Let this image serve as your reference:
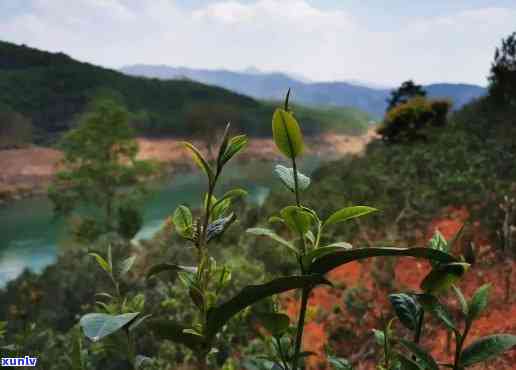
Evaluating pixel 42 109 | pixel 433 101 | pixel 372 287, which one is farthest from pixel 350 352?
pixel 42 109

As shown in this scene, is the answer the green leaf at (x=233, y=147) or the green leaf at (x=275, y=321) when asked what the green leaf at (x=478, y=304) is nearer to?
the green leaf at (x=275, y=321)

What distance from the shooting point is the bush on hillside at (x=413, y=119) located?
14.6 meters

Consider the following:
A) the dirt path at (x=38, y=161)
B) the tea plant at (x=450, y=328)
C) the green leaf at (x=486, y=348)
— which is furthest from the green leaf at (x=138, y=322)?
the dirt path at (x=38, y=161)

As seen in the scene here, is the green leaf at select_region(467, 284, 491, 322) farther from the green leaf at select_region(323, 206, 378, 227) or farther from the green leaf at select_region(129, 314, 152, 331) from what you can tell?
the green leaf at select_region(129, 314, 152, 331)

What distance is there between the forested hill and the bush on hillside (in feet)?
75.4

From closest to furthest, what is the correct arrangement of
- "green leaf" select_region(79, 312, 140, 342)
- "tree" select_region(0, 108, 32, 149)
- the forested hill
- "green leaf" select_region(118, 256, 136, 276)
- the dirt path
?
"green leaf" select_region(79, 312, 140, 342)
"green leaf" select_region(118, 256, 136, 276)
the dirt path
"tree" select_region(0, 108, 32, 149)
the forested hill

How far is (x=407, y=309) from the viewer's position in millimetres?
782

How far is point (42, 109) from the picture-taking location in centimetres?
4578

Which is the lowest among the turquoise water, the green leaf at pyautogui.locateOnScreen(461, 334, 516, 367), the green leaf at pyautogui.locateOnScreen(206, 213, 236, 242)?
the turquoise water

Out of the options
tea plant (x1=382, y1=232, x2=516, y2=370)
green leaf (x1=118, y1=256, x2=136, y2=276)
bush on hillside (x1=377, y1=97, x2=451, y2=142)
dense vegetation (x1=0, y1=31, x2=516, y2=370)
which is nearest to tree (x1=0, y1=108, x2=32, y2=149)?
dense vegetation (x1=0, y1=31, x2=516, y2=370)

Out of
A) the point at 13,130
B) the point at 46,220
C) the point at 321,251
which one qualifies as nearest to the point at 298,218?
the point at 321,251

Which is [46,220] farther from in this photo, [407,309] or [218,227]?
[407,309]

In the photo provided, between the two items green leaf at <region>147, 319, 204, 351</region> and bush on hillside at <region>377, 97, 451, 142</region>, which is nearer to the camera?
A: green leaf at <region>147, 319, 204, 351</region>

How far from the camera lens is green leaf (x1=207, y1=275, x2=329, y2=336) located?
0.61 metres
